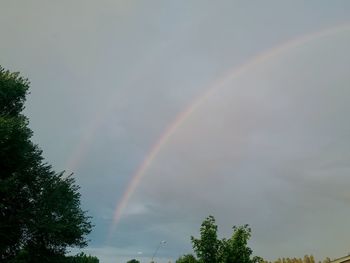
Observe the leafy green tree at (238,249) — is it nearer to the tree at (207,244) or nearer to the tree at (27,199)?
the tree at (207,244)

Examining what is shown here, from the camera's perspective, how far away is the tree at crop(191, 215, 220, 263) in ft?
89.4

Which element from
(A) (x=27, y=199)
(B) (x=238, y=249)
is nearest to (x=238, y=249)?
(B) (x=238, y=249)

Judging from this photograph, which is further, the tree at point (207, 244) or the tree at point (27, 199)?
the tree at point (27, 199)

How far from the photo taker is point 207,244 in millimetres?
27297

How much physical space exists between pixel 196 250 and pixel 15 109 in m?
20.7

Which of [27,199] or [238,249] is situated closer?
[238,249]

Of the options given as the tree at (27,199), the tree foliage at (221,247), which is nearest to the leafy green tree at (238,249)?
the tree foliage at (221,247)

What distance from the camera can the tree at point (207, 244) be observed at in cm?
2723

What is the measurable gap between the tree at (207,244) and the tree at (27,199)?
41.8 feet

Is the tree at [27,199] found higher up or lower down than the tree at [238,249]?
higher up

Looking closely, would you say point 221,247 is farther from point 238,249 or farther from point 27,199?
point 27,199

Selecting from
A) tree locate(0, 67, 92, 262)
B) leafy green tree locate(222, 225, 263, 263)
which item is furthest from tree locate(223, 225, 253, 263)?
tree locate(0, 67, 92, 262)

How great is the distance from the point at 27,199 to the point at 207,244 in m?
17.2

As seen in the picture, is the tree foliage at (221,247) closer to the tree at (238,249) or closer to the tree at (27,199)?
the tree at (238,249)
